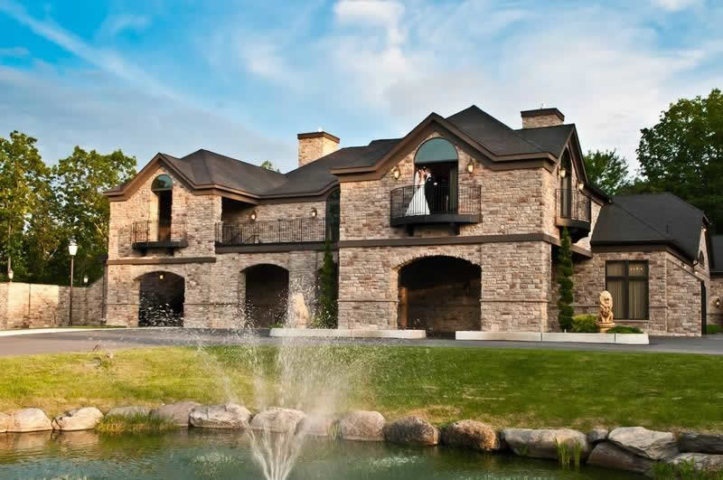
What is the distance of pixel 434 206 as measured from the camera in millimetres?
27125

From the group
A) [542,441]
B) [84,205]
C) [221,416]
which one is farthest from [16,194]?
[542,441]

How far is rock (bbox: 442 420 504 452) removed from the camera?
12.6 meters

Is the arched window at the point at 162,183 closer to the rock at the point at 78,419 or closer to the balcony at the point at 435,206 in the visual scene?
the balcony at the point at 435,206

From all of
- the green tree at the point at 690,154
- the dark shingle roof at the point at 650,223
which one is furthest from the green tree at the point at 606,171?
the dark shingle roof at the point at 650,223

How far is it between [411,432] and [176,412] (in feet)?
15.2

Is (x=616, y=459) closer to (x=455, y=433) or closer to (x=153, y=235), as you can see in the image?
(x=455, y=433)

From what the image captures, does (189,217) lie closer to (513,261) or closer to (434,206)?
(434,206)

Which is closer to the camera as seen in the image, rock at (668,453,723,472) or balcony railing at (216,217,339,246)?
rock at (668,453,723,472)

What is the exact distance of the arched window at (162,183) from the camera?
34.4 m

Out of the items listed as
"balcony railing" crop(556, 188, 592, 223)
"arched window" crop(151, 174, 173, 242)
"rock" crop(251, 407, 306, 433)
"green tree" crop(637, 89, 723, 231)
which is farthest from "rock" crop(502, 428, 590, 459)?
"green tree" crop(637, 89, 723, 231)

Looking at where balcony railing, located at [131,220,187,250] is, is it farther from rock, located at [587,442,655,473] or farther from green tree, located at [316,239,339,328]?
rock, located at [587,442,655,473]

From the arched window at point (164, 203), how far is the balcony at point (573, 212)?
17188 mm

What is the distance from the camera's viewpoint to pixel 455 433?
42.2 feet

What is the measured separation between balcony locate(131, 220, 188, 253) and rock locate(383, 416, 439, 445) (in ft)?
71.7
